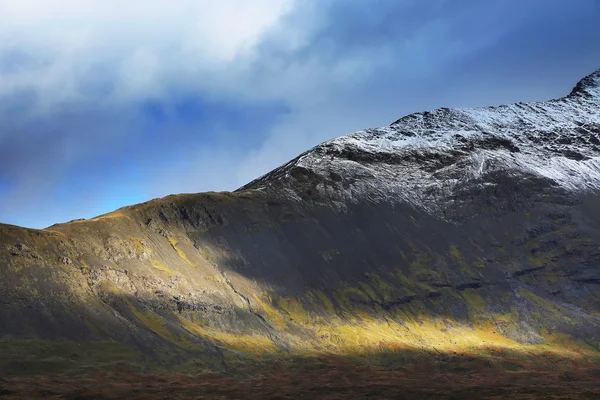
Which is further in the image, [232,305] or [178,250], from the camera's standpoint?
[178,250]

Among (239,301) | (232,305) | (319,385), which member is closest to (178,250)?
(239,301)

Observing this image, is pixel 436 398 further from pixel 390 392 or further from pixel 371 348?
pixel 371 348

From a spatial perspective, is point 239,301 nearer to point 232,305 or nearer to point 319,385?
point 232,305

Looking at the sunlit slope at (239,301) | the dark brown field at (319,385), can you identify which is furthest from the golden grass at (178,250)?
the dark brown field at (319,385)

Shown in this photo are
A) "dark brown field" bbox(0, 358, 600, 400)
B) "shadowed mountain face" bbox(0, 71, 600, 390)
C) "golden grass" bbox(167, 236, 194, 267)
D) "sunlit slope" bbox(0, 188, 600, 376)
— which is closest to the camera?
"dark brown field" bbox(0, 358, 600, 400)

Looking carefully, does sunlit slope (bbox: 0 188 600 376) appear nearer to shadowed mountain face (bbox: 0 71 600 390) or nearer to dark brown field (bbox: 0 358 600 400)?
shadowed mountain face (bbox: 0 71 600 390)

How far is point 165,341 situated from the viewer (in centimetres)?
13788

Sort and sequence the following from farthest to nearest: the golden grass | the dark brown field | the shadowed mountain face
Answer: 1. the golden grass
2. the shadowed mountain face
3. the dark brown field

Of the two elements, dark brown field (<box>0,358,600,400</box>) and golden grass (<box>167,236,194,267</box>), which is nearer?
dark brown field (<box>0,358,600,400</box>)

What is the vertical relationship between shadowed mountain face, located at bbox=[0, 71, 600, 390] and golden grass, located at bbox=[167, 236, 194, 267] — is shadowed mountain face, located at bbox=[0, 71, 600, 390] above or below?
below

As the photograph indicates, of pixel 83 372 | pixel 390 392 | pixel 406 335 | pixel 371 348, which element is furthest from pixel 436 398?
pixel 83 372

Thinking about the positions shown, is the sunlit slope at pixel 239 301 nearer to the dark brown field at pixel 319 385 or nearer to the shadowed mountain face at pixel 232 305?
the shadowed mountain face at pixel 232 305

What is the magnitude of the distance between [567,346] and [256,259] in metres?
82.5

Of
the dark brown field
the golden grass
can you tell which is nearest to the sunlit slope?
the golden grass
